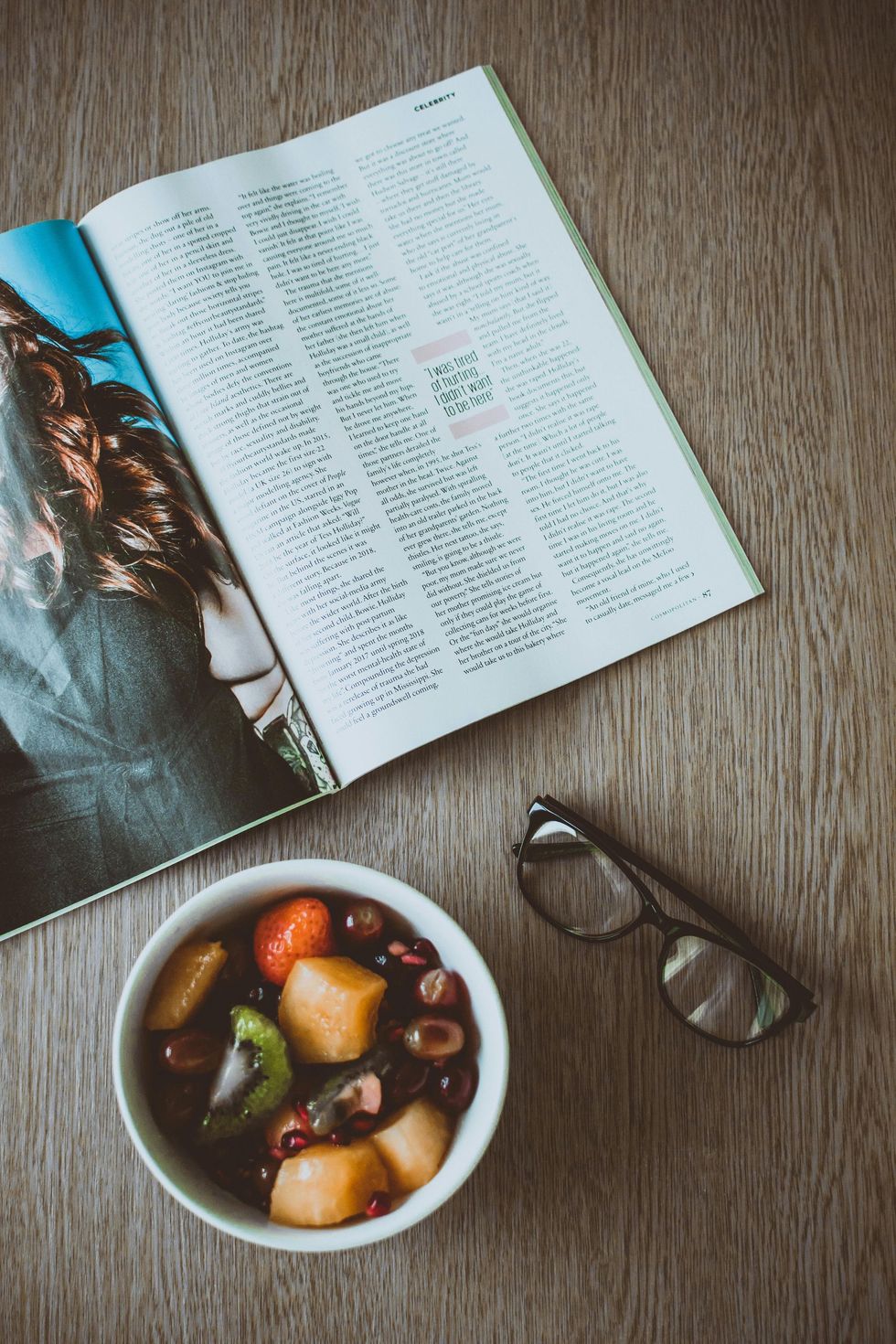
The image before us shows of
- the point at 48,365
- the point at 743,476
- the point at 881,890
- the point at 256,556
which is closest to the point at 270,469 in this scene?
the point at 256,556

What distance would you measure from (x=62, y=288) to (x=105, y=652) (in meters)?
0.28

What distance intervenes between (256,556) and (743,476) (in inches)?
14.6

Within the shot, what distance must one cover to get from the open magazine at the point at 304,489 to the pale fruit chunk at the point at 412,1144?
21 cm

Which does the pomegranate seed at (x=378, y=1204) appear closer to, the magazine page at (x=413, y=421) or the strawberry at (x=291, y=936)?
the strawberry at (x=291, y=936)

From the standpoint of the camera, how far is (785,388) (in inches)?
28.2

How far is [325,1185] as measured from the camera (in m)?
0.50

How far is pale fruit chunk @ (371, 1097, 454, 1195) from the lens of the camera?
516 millimetres

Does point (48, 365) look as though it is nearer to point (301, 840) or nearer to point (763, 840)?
point (301, 840)

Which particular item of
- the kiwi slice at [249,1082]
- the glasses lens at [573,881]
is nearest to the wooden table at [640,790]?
the glasses lens at [573,881]

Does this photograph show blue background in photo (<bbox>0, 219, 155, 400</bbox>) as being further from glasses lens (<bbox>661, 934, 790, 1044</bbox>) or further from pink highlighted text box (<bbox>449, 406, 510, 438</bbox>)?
glasses lens (<bbox>661, 934, 790, 1044</bbox>)

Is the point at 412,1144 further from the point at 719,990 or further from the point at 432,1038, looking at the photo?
the point at 719,990

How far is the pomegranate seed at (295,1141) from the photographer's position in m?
0.51

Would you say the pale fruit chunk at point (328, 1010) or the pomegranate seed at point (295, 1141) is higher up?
the pale fruit chunk at point (328, 1010)

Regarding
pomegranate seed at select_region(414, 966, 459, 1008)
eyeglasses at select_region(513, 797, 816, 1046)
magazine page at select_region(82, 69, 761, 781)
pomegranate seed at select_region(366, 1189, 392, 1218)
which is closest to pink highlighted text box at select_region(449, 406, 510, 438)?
magazine page at select_region(82, 69, 761, 781)
